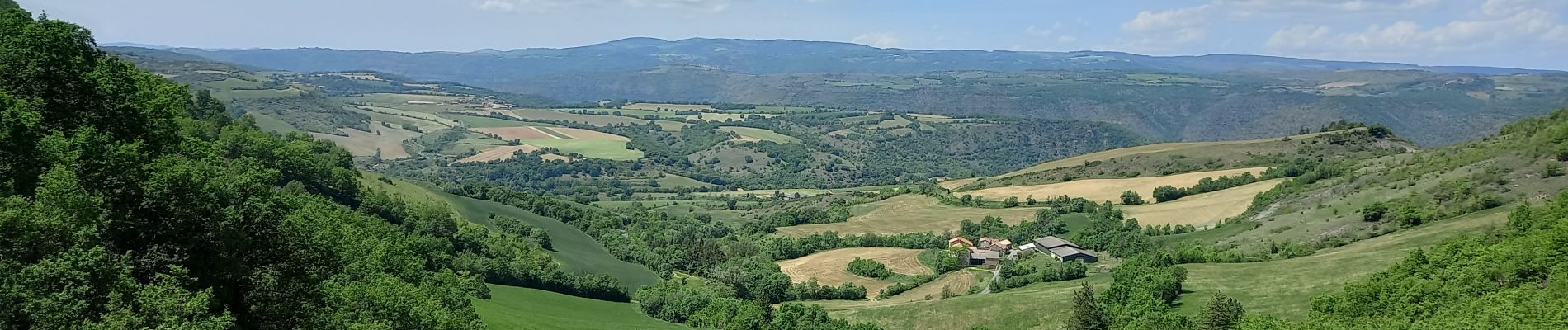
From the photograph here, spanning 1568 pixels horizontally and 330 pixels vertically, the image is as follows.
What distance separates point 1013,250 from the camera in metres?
95.8

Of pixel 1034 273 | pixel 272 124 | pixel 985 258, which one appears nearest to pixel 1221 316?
pixel 1034 273

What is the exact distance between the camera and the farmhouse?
85.3m

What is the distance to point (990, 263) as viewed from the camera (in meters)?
92.2

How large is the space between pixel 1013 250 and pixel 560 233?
154 ft

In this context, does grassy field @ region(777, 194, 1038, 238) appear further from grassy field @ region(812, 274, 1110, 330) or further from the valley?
grassy field @ region(812, 274, 1110, 330)

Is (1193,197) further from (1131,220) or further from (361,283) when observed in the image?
(361,283)

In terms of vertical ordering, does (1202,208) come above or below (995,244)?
above

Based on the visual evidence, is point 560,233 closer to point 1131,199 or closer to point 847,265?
point 847,265

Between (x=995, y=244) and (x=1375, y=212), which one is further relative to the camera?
(x=995, y=244)

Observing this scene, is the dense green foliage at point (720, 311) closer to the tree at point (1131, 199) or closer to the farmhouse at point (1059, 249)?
the farmhouse at point (1059, 249)

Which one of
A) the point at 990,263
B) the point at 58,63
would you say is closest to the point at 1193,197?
the point at 990,263

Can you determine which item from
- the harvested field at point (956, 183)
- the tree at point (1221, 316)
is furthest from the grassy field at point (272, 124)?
the tree at point (1221, 316)

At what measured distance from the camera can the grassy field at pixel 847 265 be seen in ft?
291

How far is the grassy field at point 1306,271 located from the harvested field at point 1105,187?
55.4 m
